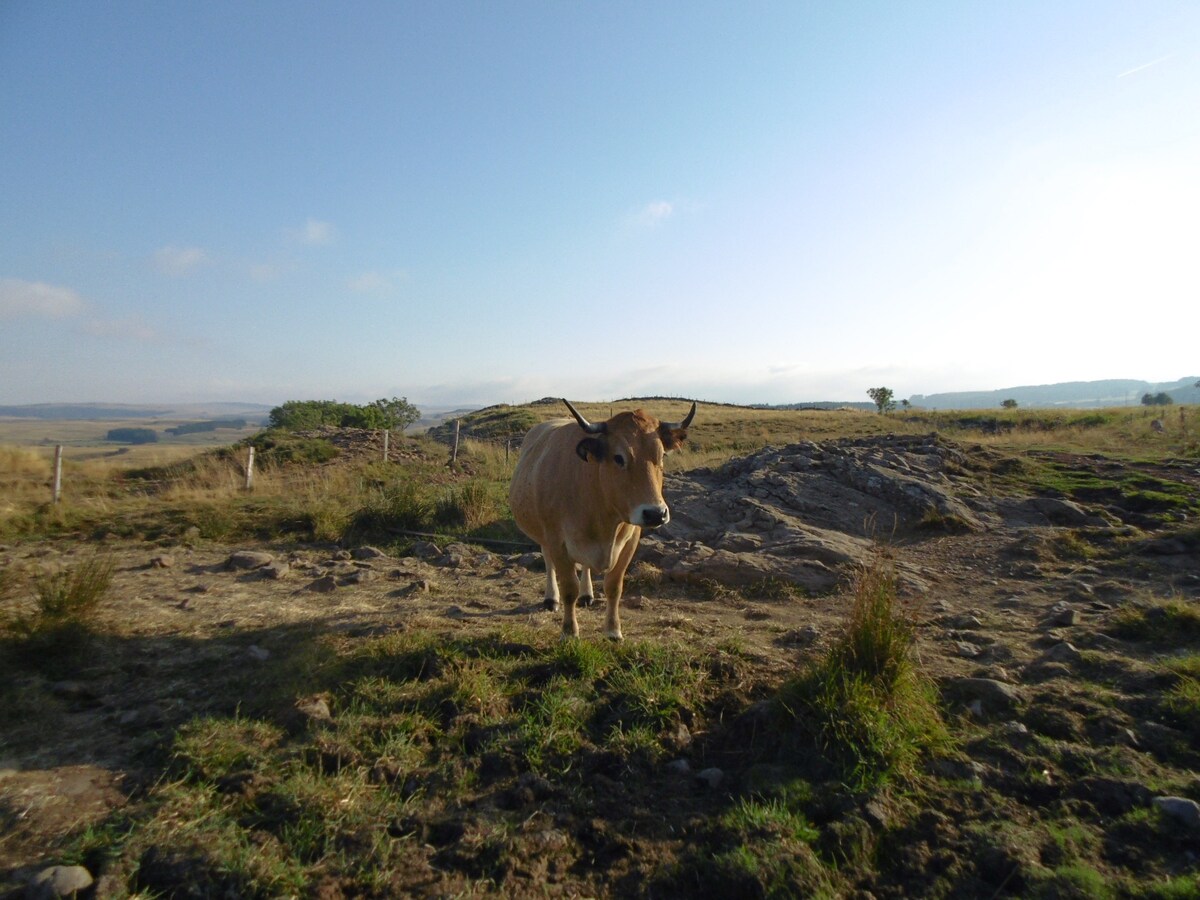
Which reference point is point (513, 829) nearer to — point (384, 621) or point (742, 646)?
point (742, 646)

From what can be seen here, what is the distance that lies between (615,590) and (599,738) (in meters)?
2.18

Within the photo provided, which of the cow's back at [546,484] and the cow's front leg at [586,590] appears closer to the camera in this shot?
the cow's back at [546,484]

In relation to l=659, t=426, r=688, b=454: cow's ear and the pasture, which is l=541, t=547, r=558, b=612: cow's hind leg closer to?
the pasture

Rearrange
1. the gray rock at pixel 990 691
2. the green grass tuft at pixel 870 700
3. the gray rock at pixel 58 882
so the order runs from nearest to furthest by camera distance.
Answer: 1. the gray rock at pixel 58 882
2. the green grass tuft at pixel 870 700
3. the gray rock at pixel 990 691

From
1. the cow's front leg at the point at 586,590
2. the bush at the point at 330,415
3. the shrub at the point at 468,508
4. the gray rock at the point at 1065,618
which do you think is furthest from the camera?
the bush at the point at 330,415

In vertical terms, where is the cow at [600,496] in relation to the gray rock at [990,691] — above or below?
above

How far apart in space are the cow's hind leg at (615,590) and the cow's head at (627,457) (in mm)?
820

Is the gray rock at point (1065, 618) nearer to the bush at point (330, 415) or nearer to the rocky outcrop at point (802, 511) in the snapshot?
the rocky outcrop at point (802, 511)

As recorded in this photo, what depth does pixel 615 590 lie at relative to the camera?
253 inches

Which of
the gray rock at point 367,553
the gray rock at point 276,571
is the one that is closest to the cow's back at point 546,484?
the gray rock at point 367,553

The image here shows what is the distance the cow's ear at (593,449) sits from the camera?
581cm

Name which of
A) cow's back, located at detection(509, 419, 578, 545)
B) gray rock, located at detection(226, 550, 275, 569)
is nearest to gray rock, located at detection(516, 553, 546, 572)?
cow's back, located at detection(509, 419, 578, 545)

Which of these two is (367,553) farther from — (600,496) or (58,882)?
(58,882)

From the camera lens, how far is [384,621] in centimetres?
644
